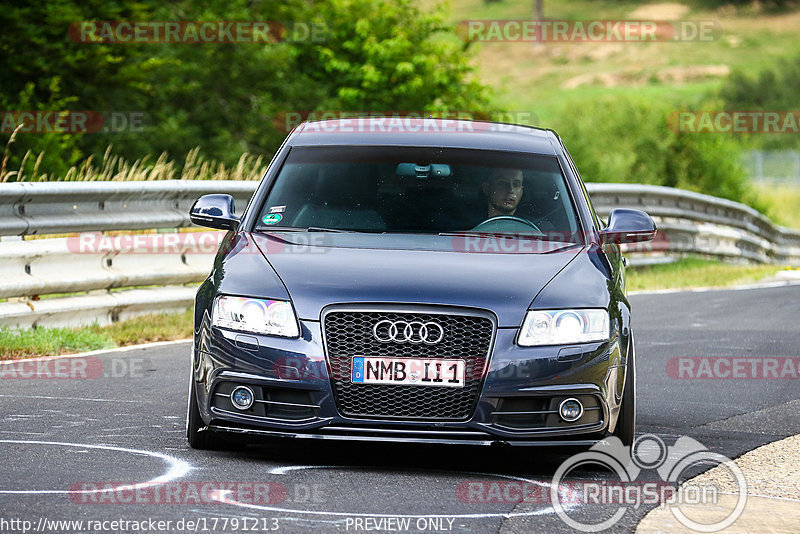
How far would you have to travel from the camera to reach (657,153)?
136 feet

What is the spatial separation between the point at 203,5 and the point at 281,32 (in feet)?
8.35

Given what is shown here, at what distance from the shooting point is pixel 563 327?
620cm

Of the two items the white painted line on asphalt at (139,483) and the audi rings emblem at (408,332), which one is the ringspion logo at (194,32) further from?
the audi rings emblem at (408,332)

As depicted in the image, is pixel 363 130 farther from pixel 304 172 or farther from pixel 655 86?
pixel 655 86

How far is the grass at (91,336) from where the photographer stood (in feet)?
32.2

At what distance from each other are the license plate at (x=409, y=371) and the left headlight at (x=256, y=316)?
1.06 feet

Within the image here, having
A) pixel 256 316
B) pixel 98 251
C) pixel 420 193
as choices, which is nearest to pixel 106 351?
pixel 98 251

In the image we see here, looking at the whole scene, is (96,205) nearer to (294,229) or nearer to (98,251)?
(98,251)

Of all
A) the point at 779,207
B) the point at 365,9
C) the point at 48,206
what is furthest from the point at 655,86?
the point at 48,206

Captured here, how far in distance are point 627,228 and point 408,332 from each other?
179cm

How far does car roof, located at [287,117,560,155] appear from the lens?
769cm

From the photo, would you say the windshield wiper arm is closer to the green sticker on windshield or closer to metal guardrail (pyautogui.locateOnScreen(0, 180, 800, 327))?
the green sticker on windshield

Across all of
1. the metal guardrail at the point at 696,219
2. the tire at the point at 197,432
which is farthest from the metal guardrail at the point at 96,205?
the metal guardrail at the point at 696,219

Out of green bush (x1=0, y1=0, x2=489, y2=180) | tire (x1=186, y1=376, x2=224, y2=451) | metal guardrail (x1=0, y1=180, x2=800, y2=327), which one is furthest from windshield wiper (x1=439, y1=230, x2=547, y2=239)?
green bush (x1=0, y1=0, x2=489, y2=180)
